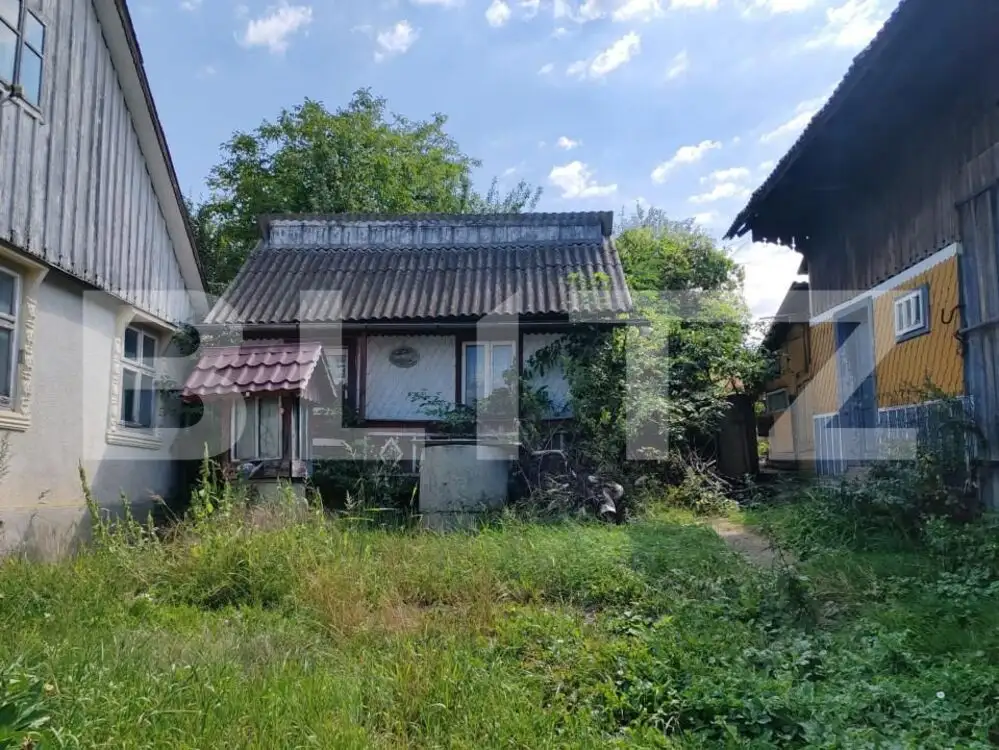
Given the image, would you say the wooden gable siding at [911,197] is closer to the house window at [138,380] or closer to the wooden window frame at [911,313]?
the wooden window frame at [911,313]

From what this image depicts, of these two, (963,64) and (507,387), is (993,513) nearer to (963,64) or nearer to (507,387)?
(963,64)

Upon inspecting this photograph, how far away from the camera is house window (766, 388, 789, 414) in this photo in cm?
1188

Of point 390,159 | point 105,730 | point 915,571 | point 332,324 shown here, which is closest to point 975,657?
point 915,571

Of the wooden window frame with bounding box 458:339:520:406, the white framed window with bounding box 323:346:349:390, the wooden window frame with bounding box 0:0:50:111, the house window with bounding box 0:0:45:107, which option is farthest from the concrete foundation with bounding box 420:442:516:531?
the house window with bounding box 0:0:45:107

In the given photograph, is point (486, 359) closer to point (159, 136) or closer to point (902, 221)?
point (159, 136)

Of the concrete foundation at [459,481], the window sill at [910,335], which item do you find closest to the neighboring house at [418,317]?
the concrete foundation at [459,481]

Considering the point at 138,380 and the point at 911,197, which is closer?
the point at 911,197

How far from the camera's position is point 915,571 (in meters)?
4.52

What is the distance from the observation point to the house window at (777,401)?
11.9 meters

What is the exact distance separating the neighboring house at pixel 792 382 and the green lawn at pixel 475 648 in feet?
20.0

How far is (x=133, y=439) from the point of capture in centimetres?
806

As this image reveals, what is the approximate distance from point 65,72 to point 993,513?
9.07 metres

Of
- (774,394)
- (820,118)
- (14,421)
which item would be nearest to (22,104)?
(14,421)

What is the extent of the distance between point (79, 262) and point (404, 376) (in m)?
4.41
